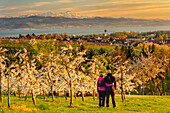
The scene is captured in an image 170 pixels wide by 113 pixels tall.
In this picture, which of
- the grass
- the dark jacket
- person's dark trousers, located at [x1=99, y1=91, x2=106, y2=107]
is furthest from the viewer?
person's dark trousers, located at [x1=99, y1=91, x2=106, y2=107]

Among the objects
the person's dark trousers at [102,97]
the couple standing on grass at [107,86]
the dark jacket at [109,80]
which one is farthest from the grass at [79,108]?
the dark jacket at [109,80]

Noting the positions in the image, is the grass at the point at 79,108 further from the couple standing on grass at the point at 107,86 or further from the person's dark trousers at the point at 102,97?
the couple standing on grass at the point at 107,86

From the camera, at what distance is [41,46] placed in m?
68.4

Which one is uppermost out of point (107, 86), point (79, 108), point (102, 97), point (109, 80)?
point (109, 80)

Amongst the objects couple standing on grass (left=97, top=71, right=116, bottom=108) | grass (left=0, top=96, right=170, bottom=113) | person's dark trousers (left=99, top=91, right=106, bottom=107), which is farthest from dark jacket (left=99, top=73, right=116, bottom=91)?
grass (left=0, top=96, right=170, bottom=113)

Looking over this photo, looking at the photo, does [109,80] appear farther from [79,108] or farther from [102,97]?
[79,108]

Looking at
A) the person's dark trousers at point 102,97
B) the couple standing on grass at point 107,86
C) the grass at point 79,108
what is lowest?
the grass at point 79,108

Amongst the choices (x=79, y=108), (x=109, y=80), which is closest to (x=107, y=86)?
(x=109, y=80)

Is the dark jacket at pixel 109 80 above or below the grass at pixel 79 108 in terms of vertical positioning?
above

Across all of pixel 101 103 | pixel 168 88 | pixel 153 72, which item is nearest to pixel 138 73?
pixel 153 72

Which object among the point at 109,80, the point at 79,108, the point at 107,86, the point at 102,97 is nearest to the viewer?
the point at 109,80

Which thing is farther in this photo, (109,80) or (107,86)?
(107,86)

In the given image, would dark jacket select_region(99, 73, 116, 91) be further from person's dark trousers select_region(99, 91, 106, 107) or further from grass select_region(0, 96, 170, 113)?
grass select_region(0, 96, 170, 113)

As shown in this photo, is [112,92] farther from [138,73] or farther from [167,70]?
[167,70]
